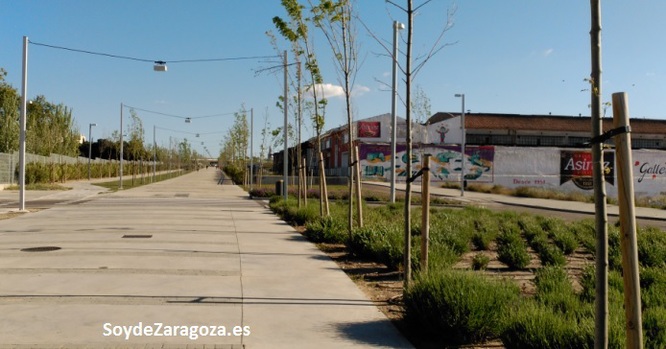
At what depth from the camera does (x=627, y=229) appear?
12.0 feet

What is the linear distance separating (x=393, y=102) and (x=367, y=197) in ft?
30.0

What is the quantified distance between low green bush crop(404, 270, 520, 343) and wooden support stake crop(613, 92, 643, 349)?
5.58 feet

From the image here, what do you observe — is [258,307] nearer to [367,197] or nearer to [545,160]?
[367,197]

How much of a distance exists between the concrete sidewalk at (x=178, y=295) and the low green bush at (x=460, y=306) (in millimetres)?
373

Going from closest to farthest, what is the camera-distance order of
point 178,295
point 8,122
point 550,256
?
point 178,295
point 550,256
point 8,122

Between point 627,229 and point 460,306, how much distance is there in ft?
6.52

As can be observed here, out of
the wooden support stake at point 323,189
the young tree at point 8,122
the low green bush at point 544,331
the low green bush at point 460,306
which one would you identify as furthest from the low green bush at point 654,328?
the young tree at point 8,122

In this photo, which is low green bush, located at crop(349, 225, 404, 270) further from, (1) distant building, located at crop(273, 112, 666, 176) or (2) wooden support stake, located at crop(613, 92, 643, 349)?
(1) distant building, located at crop(273, 112, 666, 176)

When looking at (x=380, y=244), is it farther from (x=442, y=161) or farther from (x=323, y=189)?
(x=442, y=161)

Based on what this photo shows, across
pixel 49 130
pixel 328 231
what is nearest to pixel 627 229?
pixel 328 231

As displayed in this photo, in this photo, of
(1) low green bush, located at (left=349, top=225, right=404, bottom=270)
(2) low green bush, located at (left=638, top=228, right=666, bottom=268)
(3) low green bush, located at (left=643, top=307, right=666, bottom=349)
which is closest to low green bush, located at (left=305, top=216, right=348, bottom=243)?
(1) low green bush, located at (left=349, top=225, right=404, bottom=270)

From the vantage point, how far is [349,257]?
1059 cm

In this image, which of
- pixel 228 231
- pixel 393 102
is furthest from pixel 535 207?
pixel 228 231

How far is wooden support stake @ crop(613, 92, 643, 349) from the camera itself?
141 inches
